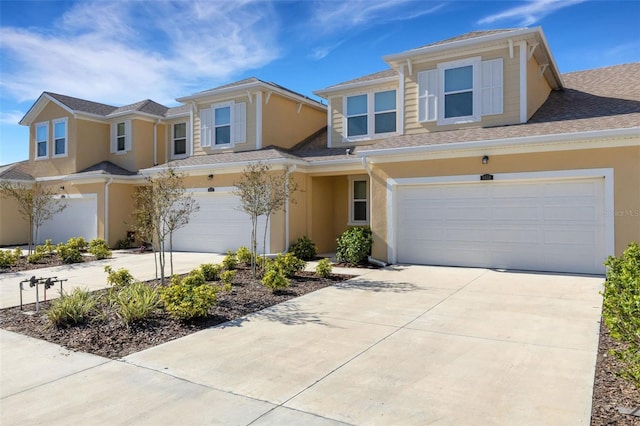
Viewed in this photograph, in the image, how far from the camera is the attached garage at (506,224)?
9.58 metres

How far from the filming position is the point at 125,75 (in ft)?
49.4

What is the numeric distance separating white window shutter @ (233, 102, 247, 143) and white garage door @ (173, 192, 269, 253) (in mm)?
2622

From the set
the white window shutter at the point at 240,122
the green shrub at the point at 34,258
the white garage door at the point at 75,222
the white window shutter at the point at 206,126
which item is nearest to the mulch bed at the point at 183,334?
the green shrub at the point at 34,258

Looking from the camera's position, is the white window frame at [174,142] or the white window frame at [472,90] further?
the white window frame at [174,142]

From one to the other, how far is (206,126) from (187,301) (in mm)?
12261

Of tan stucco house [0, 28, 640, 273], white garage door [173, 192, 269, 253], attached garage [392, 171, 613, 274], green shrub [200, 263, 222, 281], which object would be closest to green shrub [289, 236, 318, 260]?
tan stucco house [0, 28, 640, 273]

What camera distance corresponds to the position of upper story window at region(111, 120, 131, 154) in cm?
1942

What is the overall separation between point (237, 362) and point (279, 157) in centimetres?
963

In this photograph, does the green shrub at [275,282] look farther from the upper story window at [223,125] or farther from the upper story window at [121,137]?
the upper story window at [121,137]

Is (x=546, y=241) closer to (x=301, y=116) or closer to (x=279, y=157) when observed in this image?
(x=279, y=157)

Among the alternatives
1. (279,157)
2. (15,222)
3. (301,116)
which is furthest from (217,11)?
(15,222)

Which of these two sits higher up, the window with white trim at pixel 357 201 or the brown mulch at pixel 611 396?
the window with white trim at pixel 357 201

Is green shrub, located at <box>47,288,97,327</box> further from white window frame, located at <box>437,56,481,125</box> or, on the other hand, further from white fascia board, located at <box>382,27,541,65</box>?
white fascia board, located at <box>382,27,541,65</box>

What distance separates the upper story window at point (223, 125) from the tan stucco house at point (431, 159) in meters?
0.05
